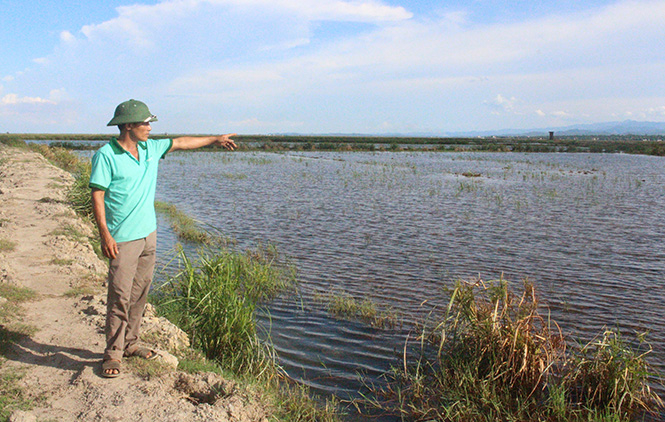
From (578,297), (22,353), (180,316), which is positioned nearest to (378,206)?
(578,297)

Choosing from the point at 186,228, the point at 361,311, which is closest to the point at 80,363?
the point at 361,311

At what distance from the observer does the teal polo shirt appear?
395cm

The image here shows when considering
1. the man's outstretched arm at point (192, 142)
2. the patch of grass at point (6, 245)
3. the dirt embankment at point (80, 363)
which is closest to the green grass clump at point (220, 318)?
the dirt embankment at point (80, 363)

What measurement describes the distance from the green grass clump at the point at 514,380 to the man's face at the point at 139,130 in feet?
9.89

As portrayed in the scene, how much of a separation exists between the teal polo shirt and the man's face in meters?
0.14

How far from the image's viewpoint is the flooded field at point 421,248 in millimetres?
6645

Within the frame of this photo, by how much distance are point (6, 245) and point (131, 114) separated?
17.1 feet

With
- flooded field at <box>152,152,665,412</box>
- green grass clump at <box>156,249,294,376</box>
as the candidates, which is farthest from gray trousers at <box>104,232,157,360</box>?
flooded field at <box>152,152,665,412</box>

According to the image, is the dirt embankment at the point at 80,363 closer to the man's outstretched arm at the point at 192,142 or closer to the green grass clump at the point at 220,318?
the green grass clump at the point at 220,318

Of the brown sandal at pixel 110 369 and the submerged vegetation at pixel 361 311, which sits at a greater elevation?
the brown sandal at pixel 110 369

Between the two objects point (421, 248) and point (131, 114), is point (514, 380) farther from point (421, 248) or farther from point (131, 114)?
point (421, 248)

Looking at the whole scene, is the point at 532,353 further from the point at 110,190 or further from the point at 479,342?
the point at 110,190

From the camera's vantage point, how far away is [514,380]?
195 inches

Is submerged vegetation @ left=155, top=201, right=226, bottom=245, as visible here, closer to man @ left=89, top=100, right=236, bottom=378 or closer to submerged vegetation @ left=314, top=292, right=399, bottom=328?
submerged vegetation @ left=314, top=292, right=399, bottom=328
